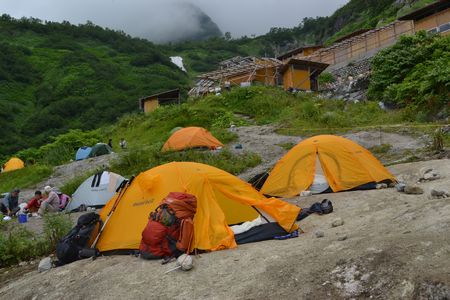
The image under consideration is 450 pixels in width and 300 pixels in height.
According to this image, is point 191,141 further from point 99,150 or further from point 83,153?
point 83,153

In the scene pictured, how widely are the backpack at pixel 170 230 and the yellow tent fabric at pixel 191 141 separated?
13498mm

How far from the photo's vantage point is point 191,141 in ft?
68.0

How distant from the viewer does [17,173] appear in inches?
923

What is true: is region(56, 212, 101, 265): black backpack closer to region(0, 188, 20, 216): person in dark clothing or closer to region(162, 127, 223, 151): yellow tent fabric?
region(0, 188, 20, 216): person in dark clothing

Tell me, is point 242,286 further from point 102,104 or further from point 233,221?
point 102,104

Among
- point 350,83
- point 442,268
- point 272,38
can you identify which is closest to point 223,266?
point 442,268

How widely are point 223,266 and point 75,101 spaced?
67136 mm

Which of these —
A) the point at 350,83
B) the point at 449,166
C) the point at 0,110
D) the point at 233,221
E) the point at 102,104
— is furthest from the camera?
the point at 102,104

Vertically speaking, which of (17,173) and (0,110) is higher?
(0,110)

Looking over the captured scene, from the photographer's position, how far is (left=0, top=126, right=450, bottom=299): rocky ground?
14.9 ft

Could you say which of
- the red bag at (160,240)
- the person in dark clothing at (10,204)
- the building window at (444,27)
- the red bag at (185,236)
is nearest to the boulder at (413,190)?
the red bag at (185,236)

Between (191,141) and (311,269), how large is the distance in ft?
51.9

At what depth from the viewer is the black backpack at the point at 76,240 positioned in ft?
25.0

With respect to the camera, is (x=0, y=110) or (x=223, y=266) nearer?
(x=223, y=266)
